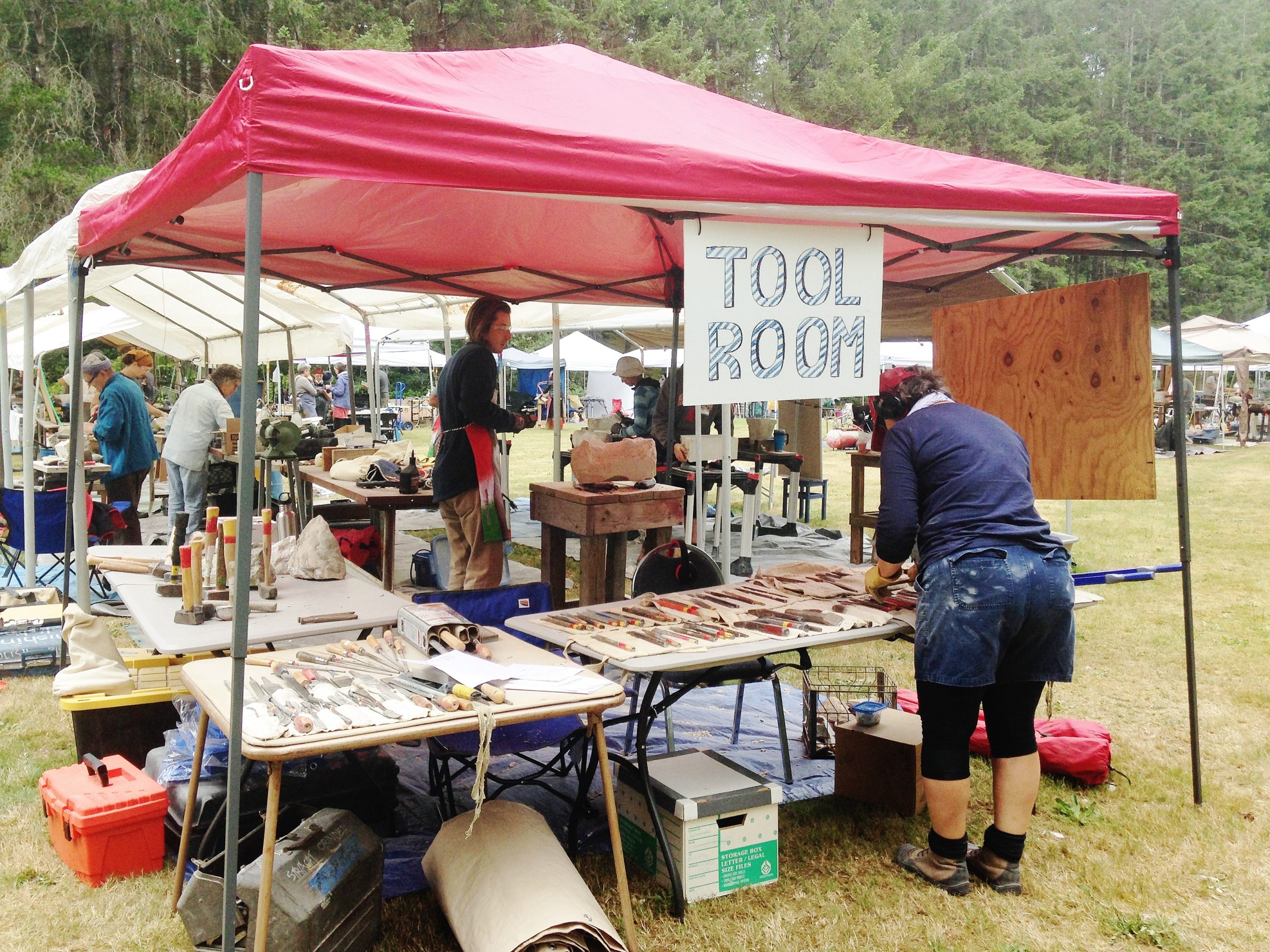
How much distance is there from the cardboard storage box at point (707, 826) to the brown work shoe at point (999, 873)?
66 centimetres

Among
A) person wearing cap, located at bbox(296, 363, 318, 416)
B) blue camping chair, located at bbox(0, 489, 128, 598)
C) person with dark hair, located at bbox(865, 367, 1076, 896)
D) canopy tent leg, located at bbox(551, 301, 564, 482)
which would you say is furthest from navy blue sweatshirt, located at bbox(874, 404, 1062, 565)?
person wearing cap, located at bbox(296, 363, 318, 416)

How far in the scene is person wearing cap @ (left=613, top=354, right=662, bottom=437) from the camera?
9641 mm

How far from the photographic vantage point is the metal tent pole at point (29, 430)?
5.84 m

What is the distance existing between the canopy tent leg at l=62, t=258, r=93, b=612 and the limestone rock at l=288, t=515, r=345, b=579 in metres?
1.14

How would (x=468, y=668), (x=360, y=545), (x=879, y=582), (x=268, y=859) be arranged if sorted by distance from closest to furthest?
1. (x=268, y=859)
2. (x=468, y=668)
3. (x=879, y=582)
4. (x=360, y=545)

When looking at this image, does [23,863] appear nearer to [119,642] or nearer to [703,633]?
[703,633]

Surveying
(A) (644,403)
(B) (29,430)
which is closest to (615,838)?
(B) (29,430)

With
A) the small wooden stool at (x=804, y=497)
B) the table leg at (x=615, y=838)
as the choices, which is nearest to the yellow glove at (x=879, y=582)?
the table leg at (x=615, y=838)

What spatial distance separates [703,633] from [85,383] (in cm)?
842

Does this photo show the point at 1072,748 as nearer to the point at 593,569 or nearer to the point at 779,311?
the point at 779,311

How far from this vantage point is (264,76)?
2191 mm

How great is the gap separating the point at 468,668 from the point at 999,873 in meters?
1.83

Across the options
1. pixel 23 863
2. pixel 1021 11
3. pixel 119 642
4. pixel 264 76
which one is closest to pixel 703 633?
pixel 264 76

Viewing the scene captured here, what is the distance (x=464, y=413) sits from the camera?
5.06 m
